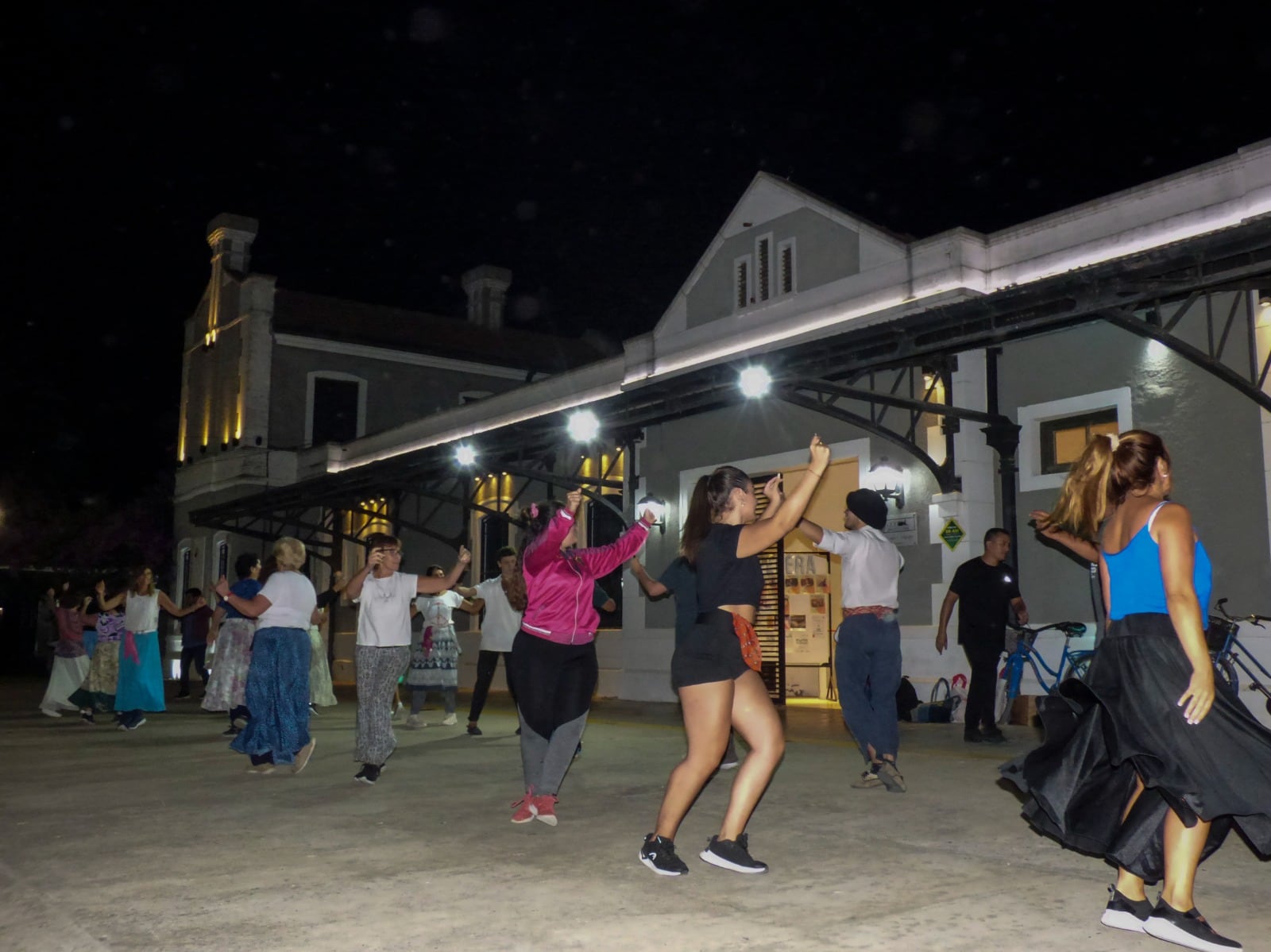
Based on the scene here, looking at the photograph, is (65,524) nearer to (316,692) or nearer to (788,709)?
(316,692)

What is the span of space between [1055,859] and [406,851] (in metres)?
2.96

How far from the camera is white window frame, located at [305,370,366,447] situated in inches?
1185

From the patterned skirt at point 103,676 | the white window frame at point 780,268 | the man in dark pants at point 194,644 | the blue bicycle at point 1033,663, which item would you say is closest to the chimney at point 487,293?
the man in dark pants at point 194,644

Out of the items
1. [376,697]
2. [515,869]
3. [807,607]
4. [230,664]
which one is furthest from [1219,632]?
[230,664]

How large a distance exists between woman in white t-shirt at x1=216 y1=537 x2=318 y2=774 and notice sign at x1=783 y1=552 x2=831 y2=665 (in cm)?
1046

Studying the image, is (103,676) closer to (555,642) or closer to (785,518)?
(555,642)

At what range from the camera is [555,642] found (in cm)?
675

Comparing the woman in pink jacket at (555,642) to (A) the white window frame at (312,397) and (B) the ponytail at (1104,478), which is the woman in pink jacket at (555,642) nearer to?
(B) the ponytail at (1104,478)

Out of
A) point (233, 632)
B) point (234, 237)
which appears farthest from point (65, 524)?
point (233, 632)

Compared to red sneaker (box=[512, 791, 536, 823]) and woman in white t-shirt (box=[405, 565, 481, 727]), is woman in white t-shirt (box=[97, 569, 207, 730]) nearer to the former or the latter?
woman in white t-shirt (box=[405, 565, 481, 727])

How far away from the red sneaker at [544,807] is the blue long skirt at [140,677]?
7702mm

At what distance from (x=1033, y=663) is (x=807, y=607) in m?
7.05

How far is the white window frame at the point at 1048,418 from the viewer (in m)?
12.0

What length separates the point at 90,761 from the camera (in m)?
9.49
